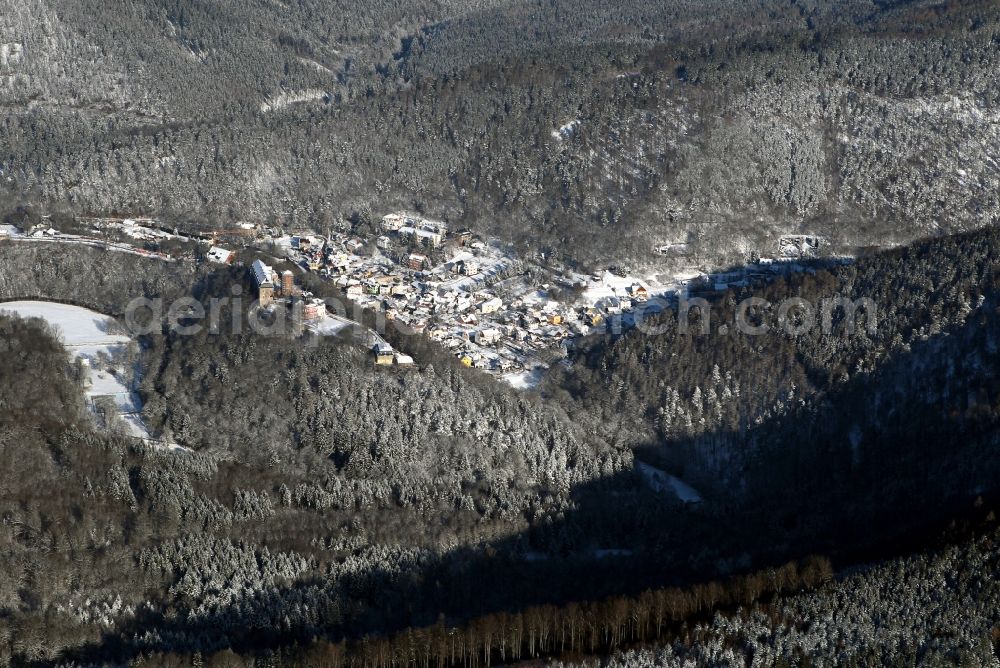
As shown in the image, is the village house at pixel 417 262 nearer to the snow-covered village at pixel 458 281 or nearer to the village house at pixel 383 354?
the snow-covered village at pixel 458 281

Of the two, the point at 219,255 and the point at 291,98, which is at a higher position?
the point at 291,98

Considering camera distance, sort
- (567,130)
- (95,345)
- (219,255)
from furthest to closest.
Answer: (567,130) < (219,255) < (95,345)

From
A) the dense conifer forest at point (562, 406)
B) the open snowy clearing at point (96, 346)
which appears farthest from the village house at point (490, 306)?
the open snowy clearing at point (96, 346)

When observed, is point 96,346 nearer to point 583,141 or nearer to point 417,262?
point 417,262

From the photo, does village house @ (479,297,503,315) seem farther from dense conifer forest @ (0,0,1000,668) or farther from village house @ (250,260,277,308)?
village house @ (250,260,277,308)

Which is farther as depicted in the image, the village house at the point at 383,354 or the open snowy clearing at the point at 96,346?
the village house at the point at 383,354

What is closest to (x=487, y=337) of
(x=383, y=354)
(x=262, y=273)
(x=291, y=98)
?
(x=383, y=354)

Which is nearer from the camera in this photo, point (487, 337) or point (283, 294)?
point (283, 294)

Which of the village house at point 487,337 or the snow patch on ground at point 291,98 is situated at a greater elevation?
the snow patch on ground at point 291,98
